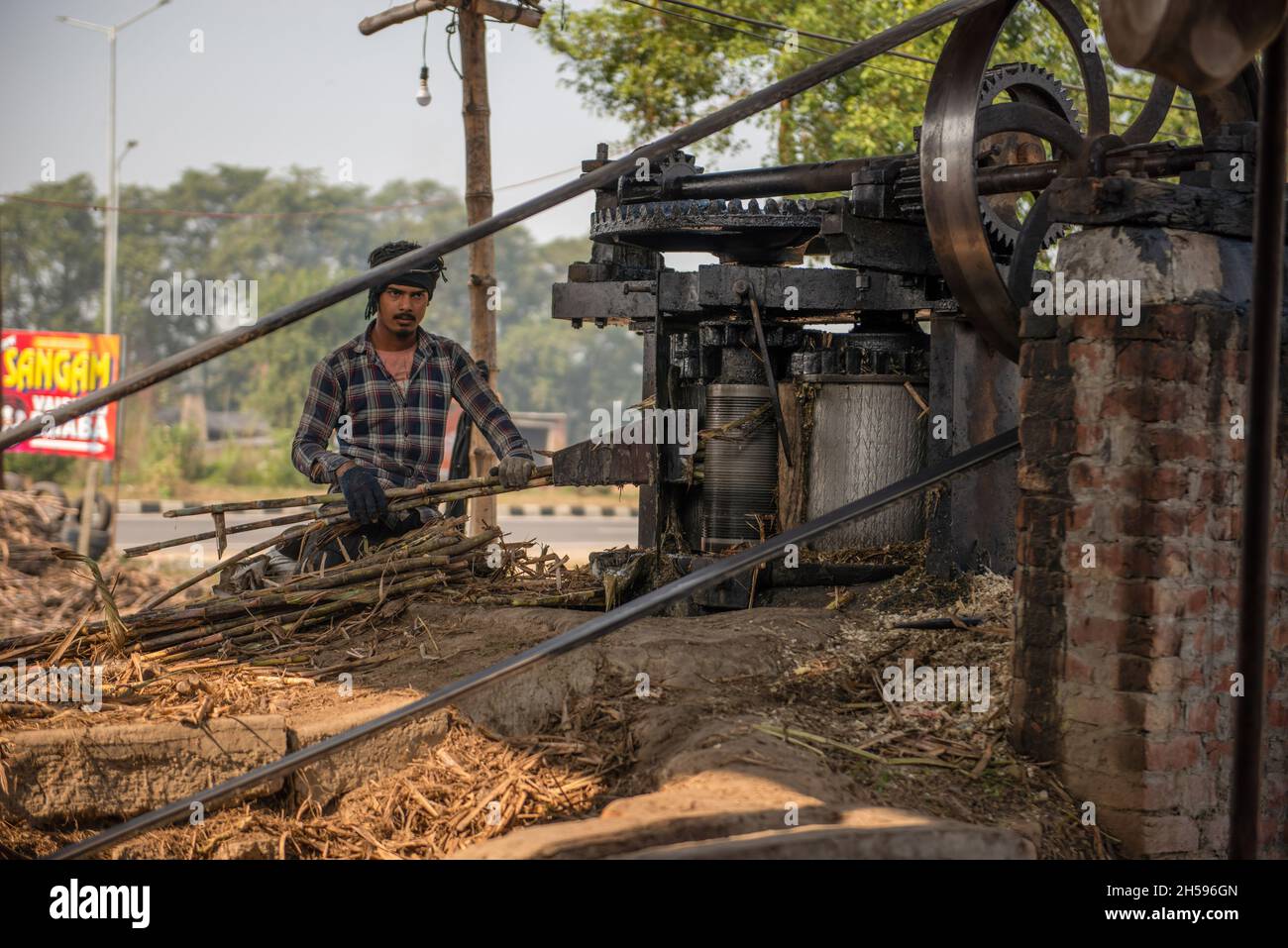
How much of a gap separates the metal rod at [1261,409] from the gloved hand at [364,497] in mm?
4033

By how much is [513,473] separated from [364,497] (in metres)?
0.69

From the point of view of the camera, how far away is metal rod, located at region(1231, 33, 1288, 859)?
313cm

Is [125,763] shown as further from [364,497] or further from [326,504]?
[326,504]

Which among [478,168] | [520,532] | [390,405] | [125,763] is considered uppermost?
[478,168]


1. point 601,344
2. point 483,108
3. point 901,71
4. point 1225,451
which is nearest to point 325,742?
point 1225,451

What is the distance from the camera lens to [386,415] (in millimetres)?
6934

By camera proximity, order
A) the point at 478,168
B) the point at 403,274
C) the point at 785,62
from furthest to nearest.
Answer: the point at 785,62 < the point at 478,168 < the point at 403,274

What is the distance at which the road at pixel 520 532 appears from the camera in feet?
76.0

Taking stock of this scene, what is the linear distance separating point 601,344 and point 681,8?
43252 mm

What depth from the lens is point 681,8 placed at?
51.5 feet

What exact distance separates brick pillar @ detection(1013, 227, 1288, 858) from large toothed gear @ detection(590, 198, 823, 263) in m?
2.18

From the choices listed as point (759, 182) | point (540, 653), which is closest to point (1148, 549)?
point (540, 653)

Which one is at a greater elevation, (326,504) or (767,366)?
(767,366)

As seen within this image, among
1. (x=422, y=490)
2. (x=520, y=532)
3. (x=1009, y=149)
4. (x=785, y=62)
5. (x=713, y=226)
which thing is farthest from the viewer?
(x=520, y=532)
